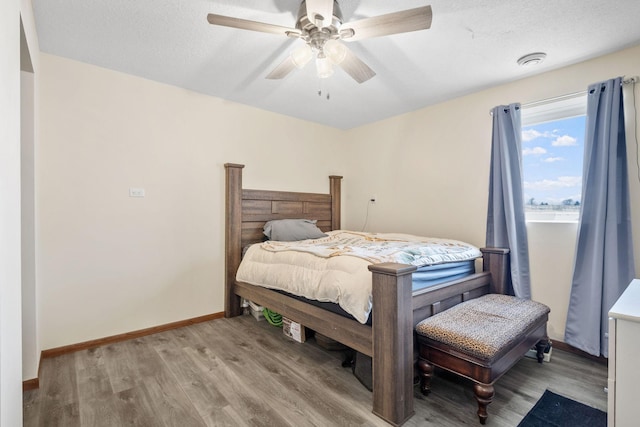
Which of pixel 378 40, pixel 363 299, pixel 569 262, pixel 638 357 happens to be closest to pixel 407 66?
pixel 378 40

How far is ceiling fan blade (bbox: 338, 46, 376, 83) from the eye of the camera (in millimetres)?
1902

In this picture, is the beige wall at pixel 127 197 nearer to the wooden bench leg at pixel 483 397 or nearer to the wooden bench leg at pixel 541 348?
the wooden bench leg at pixel 483 397

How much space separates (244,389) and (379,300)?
1068 mm

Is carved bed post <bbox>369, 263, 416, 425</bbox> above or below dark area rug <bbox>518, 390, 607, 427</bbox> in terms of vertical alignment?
above

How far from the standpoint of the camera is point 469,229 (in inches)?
122

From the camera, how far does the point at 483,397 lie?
1562 millimetres

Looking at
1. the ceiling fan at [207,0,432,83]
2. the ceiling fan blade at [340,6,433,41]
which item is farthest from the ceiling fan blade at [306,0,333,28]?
the ceiling fan blade at [340,6,433,41]

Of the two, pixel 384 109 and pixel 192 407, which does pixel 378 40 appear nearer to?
pixel 384 109

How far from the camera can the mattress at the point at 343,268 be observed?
72.4 inches

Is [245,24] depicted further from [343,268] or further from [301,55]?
[343,268]

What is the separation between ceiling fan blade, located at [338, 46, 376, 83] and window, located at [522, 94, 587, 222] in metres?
1.68

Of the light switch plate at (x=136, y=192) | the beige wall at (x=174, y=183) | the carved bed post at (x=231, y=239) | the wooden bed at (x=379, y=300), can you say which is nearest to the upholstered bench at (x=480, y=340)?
the wooden bed at (x=379, y=300)

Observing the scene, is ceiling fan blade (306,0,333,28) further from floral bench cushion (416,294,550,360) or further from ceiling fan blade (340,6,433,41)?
floral bench cushion (416,294,550,360)

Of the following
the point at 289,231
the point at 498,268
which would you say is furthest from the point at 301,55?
the point at 498,268
